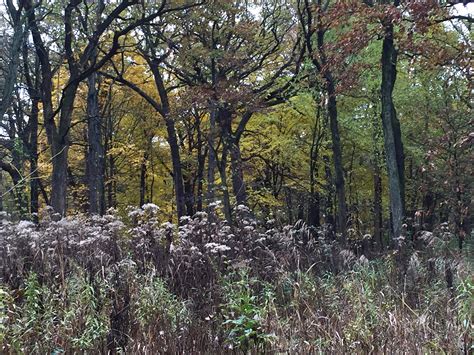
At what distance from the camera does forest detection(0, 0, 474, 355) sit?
4.32m

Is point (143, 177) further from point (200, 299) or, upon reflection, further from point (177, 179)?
point (200, 299)

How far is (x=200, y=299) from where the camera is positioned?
5.11 meters

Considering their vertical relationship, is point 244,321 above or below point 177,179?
below

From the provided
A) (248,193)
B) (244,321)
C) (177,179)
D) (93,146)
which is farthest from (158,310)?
(248,193)

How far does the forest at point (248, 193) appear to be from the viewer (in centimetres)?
432

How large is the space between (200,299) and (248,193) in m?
13.8

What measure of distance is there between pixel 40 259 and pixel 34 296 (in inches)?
41.6

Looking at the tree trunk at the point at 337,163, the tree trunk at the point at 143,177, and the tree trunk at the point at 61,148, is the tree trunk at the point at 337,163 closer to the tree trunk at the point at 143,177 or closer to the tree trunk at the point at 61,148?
the tree trunk at the point at 61,148

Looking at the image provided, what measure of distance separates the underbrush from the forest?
0.08ft

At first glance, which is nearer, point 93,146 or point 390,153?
point 390,153

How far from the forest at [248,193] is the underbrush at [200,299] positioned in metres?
0.03

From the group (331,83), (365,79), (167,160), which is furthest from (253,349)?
(167,160)

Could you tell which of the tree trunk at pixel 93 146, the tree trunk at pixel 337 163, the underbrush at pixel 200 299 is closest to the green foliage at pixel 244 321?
the underbrush at pixel 200 299

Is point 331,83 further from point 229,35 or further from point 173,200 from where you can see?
point 173,200
